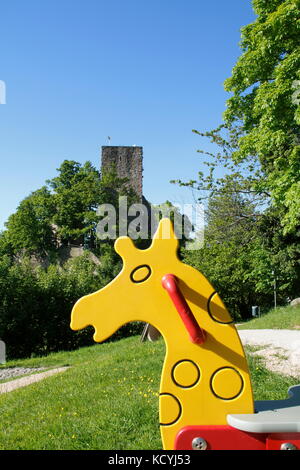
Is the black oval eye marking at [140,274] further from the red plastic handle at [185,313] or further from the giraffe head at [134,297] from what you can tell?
the red plastic handle at [185,313]

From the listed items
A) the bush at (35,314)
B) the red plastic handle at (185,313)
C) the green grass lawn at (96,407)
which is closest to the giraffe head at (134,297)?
the red plastic handle at (185,313)

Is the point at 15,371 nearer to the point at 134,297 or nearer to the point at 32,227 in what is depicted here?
the point at 134,297

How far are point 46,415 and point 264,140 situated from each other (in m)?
8.36

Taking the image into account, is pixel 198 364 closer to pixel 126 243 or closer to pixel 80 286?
pixel 126 243

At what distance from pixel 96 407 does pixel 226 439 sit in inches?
119

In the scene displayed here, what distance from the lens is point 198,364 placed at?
2529 millimetres

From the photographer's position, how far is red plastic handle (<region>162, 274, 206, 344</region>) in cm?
243

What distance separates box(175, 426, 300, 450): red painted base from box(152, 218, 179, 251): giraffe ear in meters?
1.08

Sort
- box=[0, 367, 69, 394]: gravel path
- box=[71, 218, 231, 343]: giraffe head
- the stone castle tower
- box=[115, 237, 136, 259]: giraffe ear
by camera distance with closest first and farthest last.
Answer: box=[71, 218, 231, 343]: giraffe head
box=[115, 237, 136, 259]: giraffe ear
box=[0, 367, 69, 394]: gravel path
the stone castle tower

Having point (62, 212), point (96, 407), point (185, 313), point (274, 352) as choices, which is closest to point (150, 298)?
point (185, 313)

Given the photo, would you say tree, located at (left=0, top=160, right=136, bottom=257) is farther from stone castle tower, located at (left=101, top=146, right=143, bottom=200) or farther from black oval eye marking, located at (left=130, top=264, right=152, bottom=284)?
black oval eye marking, located at (left=130, top=264, right=152, bottom=284)

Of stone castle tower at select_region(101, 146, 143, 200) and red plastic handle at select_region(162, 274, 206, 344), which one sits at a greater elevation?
stone castle tower at select_region(101, 146, 143, 200)

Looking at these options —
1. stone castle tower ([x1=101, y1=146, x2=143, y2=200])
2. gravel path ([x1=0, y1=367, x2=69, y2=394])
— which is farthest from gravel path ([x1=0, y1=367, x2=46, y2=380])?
stone castle tower ([x1=101, y1=146, x2=143, y2=200])

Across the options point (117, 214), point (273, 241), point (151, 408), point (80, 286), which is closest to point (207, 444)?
point (151, 408)
